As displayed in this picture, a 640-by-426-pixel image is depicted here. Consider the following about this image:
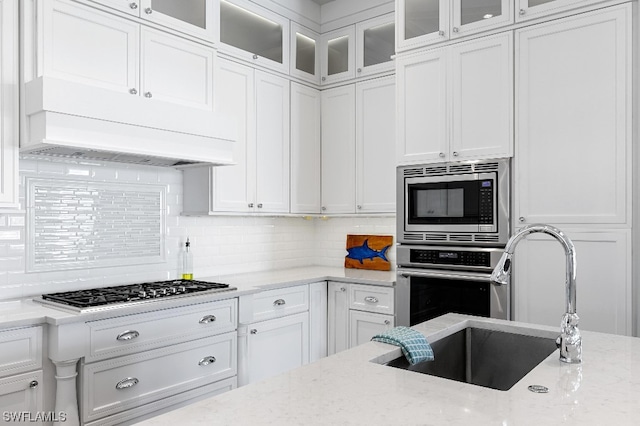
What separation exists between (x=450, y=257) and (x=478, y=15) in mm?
1527

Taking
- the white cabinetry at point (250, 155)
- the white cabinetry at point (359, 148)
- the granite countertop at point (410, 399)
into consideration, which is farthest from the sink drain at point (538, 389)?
the white cabinetry at point (359, 148)

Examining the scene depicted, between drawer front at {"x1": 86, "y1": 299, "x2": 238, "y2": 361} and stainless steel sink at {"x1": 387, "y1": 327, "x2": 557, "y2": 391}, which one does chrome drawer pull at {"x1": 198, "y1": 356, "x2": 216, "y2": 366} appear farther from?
stainless steel sink at {"x1": 387, "y1": 327, "x2": 557, "y2": 391}

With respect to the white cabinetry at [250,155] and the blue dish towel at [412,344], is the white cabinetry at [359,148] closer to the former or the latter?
the white cabinetry at [250,155]

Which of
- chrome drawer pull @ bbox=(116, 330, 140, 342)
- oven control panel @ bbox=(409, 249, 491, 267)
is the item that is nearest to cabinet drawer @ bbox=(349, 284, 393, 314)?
oven control panel @ bbox=(409, 249, 491, 267)

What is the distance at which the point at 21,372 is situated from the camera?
2.09 meters

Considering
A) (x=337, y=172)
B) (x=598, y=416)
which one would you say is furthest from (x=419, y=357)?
(x=337, y=172)

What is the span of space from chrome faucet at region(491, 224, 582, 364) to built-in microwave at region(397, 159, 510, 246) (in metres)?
1.55

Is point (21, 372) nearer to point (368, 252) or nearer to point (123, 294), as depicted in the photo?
point (123, 294)

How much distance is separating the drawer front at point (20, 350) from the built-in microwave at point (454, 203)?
2.19 m

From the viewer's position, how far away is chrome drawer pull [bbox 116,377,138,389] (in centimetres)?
238

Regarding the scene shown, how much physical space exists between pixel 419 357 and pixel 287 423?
2.03ft

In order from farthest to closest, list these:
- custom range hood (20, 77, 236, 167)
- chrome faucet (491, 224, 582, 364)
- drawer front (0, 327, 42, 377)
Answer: custom range hood (20, 77, 236, 167), drawer front (0, 327, 42, 377), chrome faucet (491, 224, 582, 364)

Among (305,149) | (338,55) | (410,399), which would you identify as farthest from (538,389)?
(338,55)

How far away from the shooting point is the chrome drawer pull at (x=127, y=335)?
237 centimetres
